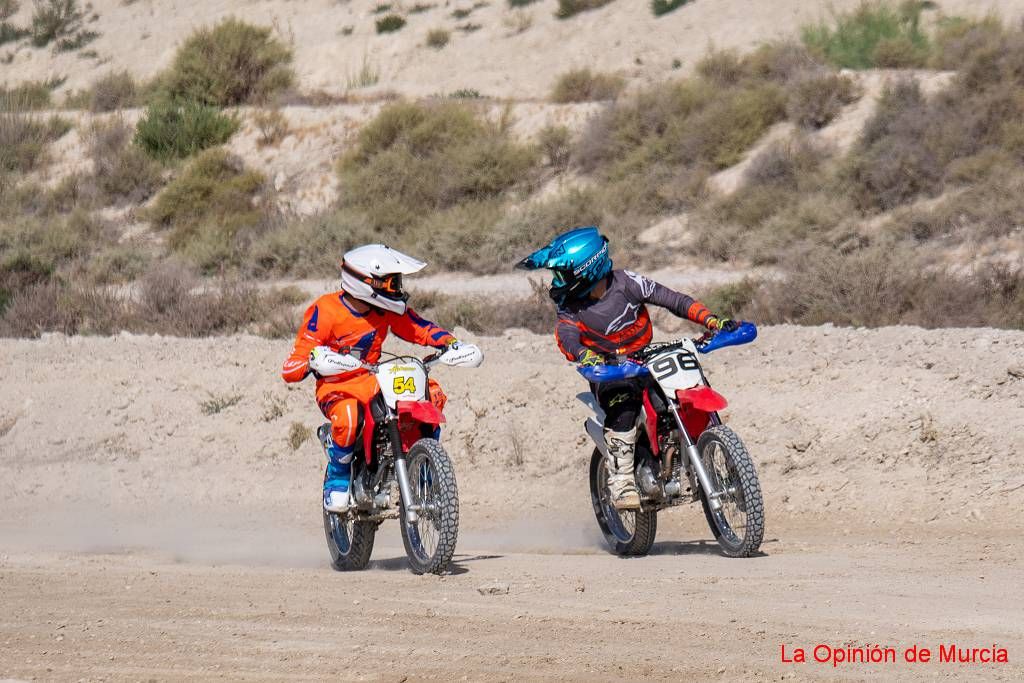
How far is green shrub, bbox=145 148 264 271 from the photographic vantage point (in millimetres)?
26297

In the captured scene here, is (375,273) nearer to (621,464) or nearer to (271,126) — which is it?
(621,464)

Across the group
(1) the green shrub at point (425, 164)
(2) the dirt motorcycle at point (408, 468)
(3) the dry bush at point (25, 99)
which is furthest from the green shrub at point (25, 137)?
(2) the dirt motorcycle at point (408, 468)

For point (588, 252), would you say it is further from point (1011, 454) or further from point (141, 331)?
point (141, 331)

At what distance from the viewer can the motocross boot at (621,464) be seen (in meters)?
8.66

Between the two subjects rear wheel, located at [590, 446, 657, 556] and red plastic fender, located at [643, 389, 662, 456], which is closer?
red plastic fender, located at [643, 389, 662, 456]

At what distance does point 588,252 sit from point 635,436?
110cm

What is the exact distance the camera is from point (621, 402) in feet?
28.6

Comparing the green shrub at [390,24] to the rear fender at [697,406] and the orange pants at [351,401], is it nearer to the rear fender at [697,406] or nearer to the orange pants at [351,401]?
the orange pants at [351,401]

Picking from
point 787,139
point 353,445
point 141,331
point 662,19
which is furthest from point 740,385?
point 662,19

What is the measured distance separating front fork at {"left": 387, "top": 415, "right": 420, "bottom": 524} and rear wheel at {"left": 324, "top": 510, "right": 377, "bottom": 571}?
710 mm

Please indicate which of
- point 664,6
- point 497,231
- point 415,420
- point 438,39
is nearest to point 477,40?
point 438,39

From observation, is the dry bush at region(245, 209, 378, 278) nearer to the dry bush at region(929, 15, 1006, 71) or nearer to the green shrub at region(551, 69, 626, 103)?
the green shrub at region(551, 69, 626, 103)

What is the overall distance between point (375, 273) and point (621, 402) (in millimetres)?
1590

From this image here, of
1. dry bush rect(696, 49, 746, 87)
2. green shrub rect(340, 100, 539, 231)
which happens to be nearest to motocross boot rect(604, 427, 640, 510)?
green shrub rect(340, 100, 539, 231)
